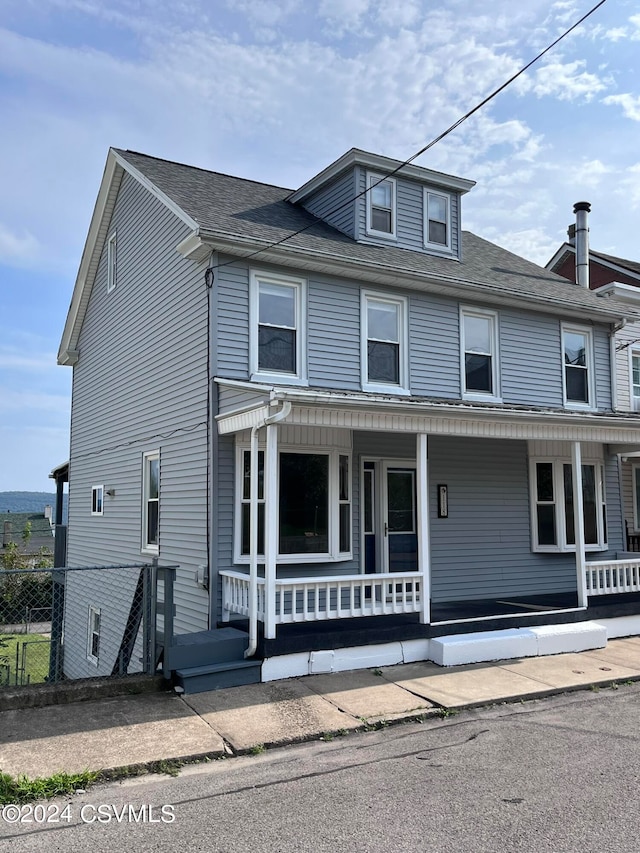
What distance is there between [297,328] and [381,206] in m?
3.53

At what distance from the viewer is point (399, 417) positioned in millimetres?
8625

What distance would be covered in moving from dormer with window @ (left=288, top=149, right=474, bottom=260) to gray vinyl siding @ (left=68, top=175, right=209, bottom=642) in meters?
2.99

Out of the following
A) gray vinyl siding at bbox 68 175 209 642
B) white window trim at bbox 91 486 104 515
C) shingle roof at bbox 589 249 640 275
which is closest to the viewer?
gray vinyl siding at bbox 68 175 209 642

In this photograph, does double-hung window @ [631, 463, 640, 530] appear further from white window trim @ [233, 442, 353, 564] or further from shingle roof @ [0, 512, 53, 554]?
shingle roof @ [0, 512, 53, 554]

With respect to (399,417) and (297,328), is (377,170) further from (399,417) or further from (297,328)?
(399,417)

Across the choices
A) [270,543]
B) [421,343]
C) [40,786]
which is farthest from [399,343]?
[40,786]

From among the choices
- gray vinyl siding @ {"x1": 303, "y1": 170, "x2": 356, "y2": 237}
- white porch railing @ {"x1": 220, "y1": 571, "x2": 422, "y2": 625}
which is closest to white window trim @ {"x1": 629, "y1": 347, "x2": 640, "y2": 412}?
gray vinyl siding @ {"x1": 303, "y1": 170, "x2": 356, "y2": 237}

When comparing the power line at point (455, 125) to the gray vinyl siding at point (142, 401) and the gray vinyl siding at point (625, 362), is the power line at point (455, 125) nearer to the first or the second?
the gray vinyl siding at point (142, 401)

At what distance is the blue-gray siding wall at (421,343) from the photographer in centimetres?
955

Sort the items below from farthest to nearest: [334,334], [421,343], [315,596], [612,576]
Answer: [421,343], [612,576], [334,334], [315,596]

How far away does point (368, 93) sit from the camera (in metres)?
8.35

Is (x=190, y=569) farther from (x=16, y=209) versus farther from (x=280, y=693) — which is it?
(x=16, y=209)

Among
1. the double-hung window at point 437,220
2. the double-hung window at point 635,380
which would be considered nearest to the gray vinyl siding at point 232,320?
the double-hung window at point 437,220

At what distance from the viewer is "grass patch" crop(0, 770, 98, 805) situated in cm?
454
